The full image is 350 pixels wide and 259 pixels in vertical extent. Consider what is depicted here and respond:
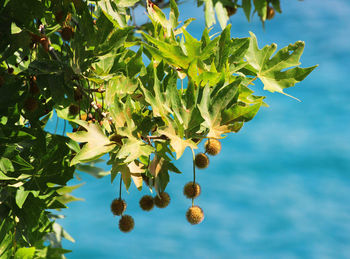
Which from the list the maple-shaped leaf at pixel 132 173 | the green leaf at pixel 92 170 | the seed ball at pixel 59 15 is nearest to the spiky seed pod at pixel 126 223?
the maple-shaped leaf at pixel 132 173

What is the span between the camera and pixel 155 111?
54.5 inches

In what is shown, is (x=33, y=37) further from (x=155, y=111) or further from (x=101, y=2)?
(x=155, y=111)

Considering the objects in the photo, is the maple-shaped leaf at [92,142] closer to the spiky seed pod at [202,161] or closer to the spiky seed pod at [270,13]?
the spiky seed pod at [202,161]

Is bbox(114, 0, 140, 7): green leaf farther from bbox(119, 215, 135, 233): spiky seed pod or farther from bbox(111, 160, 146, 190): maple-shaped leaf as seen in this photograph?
bbox(119, 215, 135, 233): spiky seed pod

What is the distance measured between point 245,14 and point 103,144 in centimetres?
149

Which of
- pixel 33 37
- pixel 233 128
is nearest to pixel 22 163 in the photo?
pixel 33 37

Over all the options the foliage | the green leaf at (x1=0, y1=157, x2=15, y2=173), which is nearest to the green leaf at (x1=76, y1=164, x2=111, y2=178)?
the foliage

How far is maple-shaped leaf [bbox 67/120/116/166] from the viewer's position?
4.18 feet

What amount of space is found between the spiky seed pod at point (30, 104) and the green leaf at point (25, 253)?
43cm

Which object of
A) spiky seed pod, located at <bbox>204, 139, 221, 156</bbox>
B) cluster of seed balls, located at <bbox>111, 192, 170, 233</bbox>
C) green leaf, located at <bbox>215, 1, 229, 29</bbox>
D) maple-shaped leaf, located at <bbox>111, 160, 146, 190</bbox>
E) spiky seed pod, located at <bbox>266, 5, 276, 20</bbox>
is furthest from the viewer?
spiky seed pod, located at <bbox>266, 5, 276, 20</bbox>

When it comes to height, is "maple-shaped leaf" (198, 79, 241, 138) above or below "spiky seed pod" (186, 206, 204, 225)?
above

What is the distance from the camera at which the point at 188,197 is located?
5.44ft

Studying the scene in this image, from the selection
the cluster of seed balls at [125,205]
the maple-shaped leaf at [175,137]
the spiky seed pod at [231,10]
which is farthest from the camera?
the spiky seed pod at [231,10]

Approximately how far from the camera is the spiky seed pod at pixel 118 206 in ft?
5.59
